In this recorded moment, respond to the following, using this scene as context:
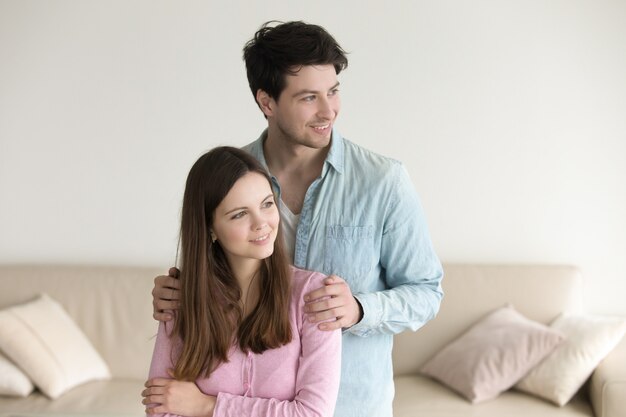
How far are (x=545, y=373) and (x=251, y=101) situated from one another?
173 centimetres

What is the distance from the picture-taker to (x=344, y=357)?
2.02 m

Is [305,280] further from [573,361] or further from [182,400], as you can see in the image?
[573,361]

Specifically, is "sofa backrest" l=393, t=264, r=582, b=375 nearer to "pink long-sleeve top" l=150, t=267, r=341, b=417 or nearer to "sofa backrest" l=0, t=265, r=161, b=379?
"sofa backrest" l=0, t=265, r=161, b=379

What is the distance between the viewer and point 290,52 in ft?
6.55

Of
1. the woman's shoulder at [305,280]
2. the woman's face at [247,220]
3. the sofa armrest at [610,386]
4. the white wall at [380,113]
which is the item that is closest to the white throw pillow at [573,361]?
the sofa armrest at [610,386]

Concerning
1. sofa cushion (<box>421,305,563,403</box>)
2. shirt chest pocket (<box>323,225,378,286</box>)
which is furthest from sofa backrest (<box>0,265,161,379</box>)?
shirt chest pocket (<box>323,225,378,286</box>)

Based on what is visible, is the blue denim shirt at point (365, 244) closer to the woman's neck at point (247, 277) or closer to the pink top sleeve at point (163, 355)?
the woman's neck at point (247, 277)

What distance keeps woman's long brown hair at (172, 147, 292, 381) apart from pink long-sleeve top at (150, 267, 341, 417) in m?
0.02

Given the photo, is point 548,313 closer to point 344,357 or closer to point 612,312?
point 612,312

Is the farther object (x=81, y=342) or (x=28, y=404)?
(x=81, y=342)

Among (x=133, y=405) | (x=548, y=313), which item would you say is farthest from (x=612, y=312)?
(x=133, y=405)

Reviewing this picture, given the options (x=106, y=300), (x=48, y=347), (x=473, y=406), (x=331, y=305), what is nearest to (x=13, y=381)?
(x=48, y=347)

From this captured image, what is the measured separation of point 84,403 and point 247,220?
2.00m

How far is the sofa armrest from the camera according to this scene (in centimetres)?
321
